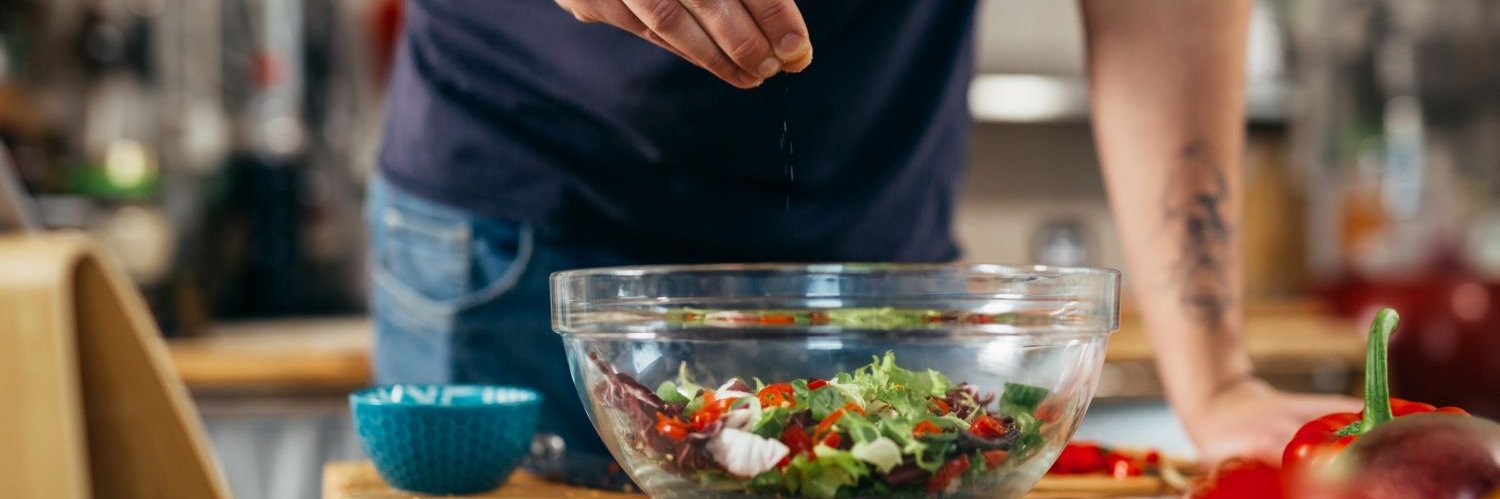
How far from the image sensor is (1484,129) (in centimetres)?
343

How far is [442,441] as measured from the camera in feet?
2.69

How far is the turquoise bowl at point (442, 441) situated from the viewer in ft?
2.69

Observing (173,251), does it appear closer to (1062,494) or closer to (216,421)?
(216,421)

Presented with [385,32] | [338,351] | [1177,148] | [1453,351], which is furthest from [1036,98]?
[1177,148]

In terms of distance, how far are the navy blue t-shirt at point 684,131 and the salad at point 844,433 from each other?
409mm

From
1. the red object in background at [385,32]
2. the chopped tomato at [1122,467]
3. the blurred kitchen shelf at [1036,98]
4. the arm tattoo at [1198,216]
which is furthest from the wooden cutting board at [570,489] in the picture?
the blurred kitchen shelf at [1036,98]

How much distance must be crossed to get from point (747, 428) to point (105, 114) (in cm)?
239

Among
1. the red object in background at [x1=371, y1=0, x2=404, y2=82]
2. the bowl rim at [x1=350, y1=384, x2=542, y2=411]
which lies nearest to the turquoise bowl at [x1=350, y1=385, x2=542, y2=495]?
the bowl rim at [x1=350, y1=384, x2=542, y2=411]

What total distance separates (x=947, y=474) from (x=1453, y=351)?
6.48ft

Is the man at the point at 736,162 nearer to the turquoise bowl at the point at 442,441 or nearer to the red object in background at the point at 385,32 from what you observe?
the turquoise bowl at the point at 442,441

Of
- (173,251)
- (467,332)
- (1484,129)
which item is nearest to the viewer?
(467,332)


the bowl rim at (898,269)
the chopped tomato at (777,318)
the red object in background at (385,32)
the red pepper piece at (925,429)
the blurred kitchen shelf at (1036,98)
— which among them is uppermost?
the red object in background at (385,32)

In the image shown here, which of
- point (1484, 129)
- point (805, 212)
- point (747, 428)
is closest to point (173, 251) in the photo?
point (805, 212)

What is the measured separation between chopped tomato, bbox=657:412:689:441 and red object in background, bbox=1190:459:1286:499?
242 mm
